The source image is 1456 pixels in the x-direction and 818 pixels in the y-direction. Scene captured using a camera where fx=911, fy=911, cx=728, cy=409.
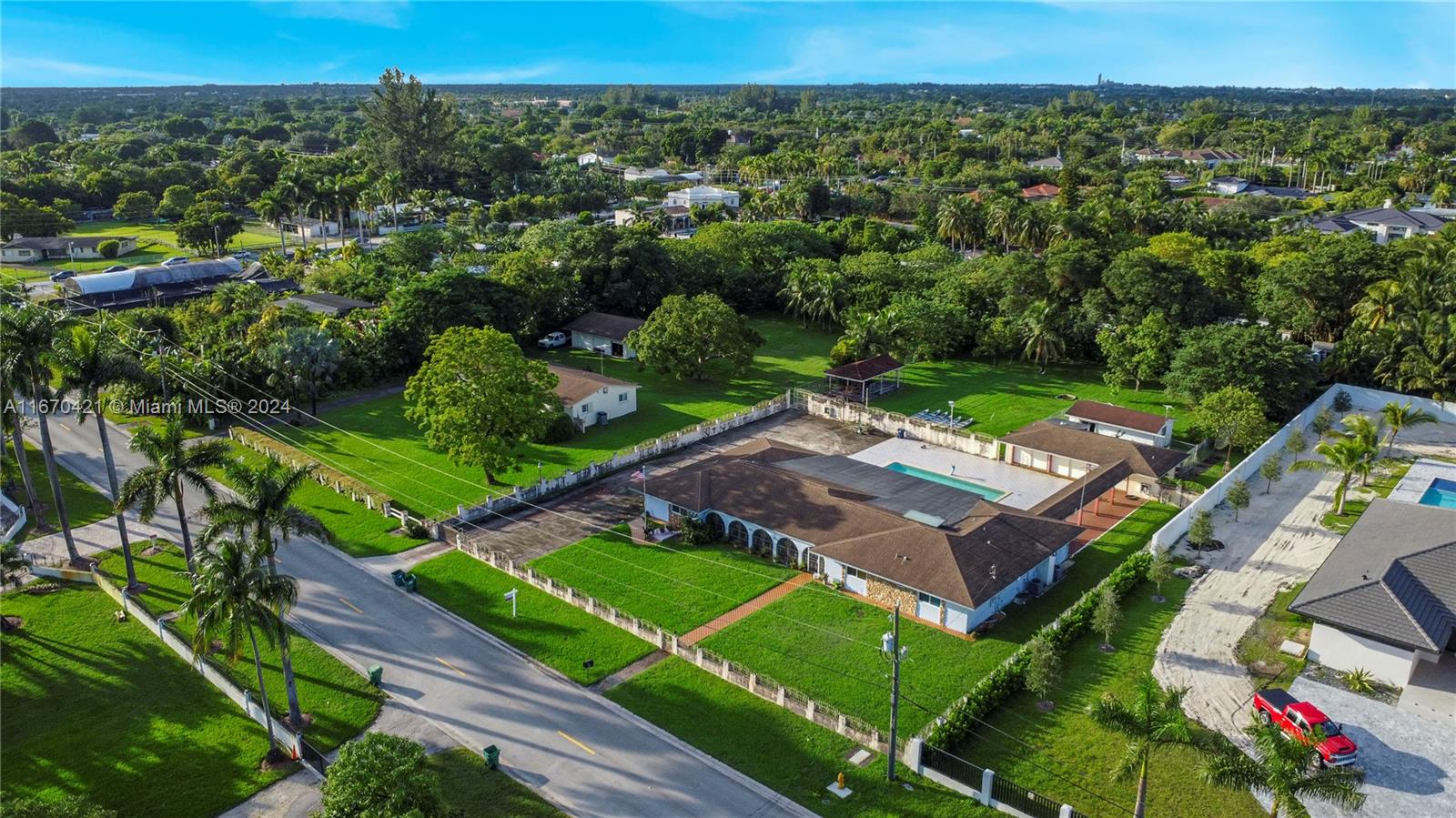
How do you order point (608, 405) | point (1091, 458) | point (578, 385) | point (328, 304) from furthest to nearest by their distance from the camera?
1. point (328, 304)
2. point (608, 405)
3. point (578, 385)
4. point (1091, 458)

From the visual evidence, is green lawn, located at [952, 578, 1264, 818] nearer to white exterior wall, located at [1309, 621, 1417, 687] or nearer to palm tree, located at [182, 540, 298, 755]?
white exterior wall, located at [1309, 621, 1417, 687]

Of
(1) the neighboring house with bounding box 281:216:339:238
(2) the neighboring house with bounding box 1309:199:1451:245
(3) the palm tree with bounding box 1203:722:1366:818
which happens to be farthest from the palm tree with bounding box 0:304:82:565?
(2) the neighboring house with bounding box 1309:199:1451:245

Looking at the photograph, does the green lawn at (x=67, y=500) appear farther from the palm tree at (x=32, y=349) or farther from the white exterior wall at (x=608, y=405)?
the white exterior wall at (x=608, y=405)

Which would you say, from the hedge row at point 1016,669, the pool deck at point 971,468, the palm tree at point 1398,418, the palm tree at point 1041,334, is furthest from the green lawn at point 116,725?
the palm tree at point 1041,334

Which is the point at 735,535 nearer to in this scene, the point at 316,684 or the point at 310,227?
the point at 316,684

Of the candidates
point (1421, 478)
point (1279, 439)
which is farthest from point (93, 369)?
point (1421, 478)

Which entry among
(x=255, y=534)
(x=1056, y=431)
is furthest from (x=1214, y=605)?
(x=255, y=534)
